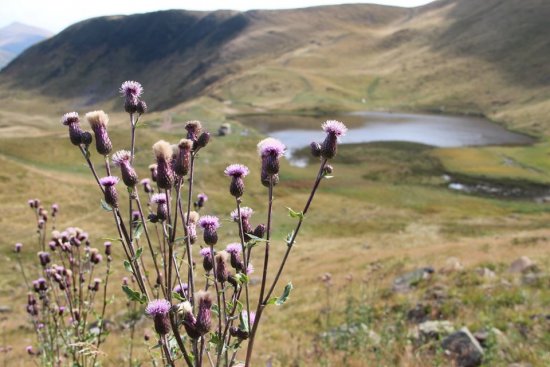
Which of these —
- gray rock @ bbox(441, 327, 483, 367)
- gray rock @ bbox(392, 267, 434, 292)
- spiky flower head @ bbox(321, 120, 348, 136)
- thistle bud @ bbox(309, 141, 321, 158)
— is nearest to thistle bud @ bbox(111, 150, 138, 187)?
thistle bud @ bbox(309, 141, 321, 158)

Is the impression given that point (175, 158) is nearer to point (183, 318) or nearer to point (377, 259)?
point (183, 318)

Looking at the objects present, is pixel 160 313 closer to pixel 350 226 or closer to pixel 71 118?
pixel 71 118

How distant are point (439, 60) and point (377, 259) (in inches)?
7111

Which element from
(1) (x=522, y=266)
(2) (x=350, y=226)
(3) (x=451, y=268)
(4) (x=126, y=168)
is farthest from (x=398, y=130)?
(4) (x=126, y=168)

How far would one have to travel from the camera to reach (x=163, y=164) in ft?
10.5

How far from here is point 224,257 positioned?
3.32 meters

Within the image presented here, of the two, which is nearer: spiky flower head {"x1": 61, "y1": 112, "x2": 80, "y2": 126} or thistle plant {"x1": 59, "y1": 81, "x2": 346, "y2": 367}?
thistle plant {"x1": 59, "y1": 81, "x2": 346, "y2": 367}

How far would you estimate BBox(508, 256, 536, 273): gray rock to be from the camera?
15.6m

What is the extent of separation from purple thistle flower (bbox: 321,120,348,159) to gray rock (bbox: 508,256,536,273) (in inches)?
583

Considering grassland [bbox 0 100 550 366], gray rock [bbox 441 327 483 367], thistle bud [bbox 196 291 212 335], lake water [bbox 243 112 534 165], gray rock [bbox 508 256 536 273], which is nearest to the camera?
thistle bud [bbox 196 291 212 335]

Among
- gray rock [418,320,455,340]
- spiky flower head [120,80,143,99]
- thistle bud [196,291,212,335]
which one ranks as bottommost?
gray rock [418,320,455,340]

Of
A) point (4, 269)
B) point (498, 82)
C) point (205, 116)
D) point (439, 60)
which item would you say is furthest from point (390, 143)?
point (439, 60)

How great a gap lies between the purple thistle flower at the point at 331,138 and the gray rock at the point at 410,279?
48.1 feet

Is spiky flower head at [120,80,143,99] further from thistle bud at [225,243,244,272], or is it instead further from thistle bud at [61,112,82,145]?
thistle bud at [225,243,244,272]
